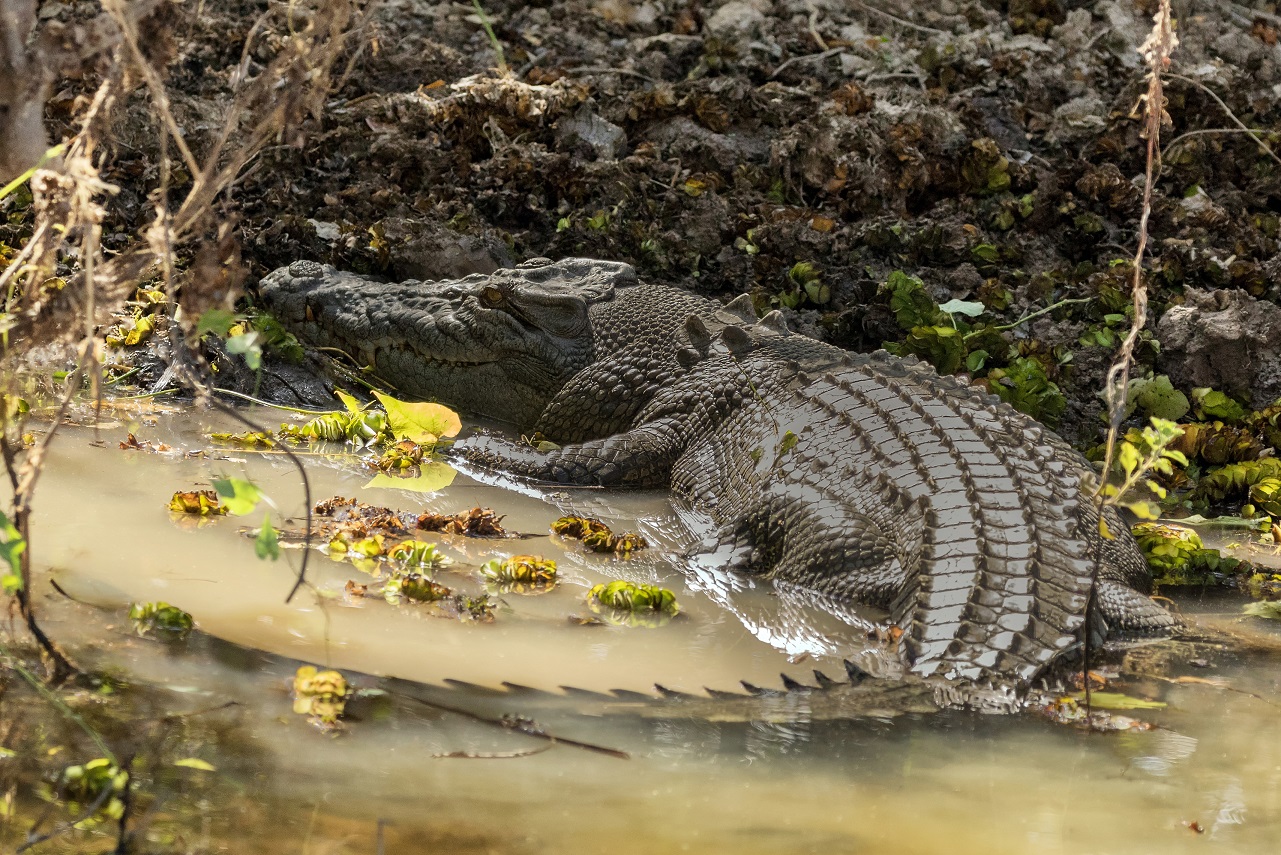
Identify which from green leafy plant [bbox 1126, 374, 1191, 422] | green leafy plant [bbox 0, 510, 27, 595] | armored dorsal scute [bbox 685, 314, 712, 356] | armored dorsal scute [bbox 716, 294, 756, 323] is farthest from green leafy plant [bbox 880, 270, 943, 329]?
green leafy plant [bbox 0, 510, 27, 595]

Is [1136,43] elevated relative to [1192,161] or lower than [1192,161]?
elevated

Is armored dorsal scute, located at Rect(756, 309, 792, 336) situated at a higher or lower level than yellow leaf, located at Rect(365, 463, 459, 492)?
higher

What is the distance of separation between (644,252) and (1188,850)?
4.51m

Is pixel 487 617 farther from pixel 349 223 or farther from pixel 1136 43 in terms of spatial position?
pixel 1136 43

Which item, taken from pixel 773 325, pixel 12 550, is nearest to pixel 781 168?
pixel 773 325

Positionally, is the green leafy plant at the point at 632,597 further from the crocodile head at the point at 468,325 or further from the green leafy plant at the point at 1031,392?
the green leafy plant at the point at 1031,392

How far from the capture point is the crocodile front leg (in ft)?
16.3

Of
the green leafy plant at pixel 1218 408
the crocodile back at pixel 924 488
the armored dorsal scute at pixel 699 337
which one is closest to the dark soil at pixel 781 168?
the green leafy plant at pixel 1218 408

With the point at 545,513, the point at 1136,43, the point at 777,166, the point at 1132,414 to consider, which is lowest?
the point at 545,513

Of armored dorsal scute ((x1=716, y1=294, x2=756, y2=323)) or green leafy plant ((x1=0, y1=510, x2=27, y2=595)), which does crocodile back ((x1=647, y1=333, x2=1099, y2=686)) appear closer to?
armored dorsal scute ((x1=716, y1=294, x2=756, y2=323))

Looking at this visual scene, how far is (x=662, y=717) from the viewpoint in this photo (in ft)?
9.48

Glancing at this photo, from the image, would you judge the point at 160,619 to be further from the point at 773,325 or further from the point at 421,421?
the point at 773,325

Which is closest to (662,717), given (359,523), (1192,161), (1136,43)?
(359,523)

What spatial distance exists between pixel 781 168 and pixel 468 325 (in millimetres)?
2392
